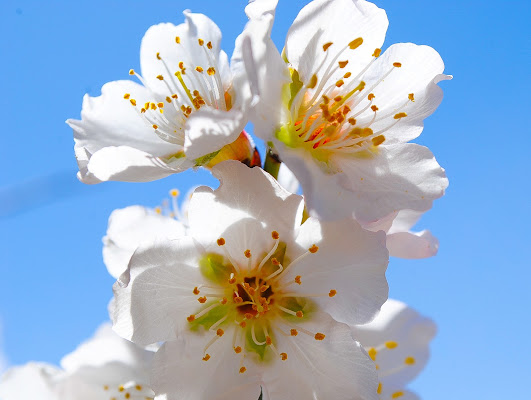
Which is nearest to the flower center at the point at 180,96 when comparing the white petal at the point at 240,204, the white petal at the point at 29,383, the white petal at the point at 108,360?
the white petal at the point at 240,204

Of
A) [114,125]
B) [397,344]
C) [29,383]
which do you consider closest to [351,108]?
[114,125]

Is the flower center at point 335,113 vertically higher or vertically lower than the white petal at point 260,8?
lower

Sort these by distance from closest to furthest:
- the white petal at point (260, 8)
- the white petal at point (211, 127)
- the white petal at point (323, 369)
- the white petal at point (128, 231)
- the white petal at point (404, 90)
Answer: the white petal at point (211, 127) → the white petal at point (260, 8) → the white petal at point (323, 369) → the white petal at point (404, 90) → the white petal at point (128, 231)

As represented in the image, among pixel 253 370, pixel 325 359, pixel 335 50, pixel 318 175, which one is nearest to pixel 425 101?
pixel 335 50

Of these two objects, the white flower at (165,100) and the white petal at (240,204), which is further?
the white flower at (165,100)

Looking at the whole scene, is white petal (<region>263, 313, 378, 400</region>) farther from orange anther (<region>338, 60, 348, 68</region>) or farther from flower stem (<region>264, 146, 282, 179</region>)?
orange anther (<region>338, 60, 348, 68</region>)

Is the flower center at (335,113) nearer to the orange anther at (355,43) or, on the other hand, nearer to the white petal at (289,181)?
the orange anther at (355,43)
